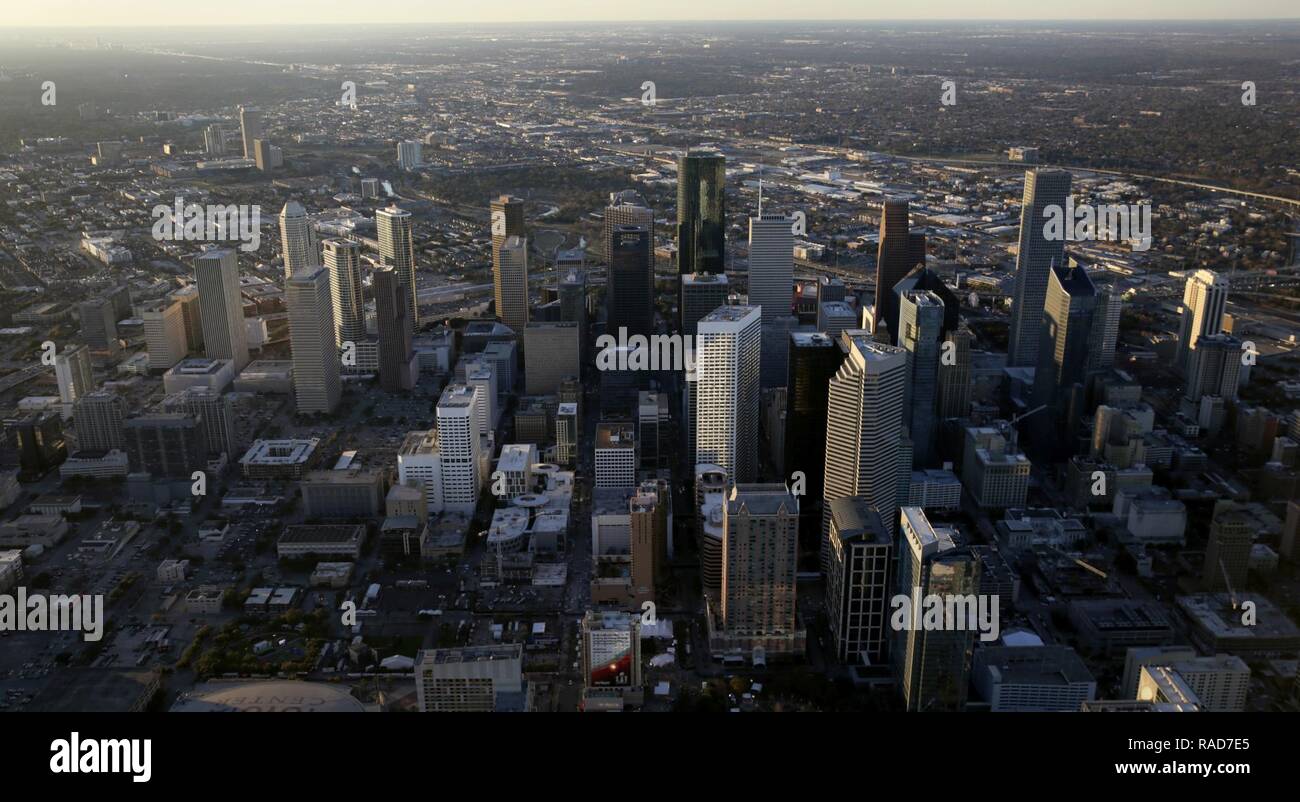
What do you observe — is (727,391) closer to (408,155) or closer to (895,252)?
(895,252)

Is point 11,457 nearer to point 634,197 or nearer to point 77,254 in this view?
point 77,254

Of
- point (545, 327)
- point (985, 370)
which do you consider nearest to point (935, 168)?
point (985, 370)

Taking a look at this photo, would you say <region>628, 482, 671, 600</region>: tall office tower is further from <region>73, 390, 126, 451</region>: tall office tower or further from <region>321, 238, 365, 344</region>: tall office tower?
<region>321, 238, 365, 344</region>: tall office tower

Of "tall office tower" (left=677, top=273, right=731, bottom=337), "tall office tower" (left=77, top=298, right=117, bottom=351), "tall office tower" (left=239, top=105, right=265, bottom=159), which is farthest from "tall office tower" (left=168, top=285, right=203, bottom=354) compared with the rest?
"tall office tower" (left=239, top=105, right=265, bottom=159)

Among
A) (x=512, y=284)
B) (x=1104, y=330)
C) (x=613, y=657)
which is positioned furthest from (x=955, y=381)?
(x=512, y=284)

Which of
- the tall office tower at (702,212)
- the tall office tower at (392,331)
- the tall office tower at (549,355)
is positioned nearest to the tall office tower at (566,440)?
the tall office tower at (549,355)
